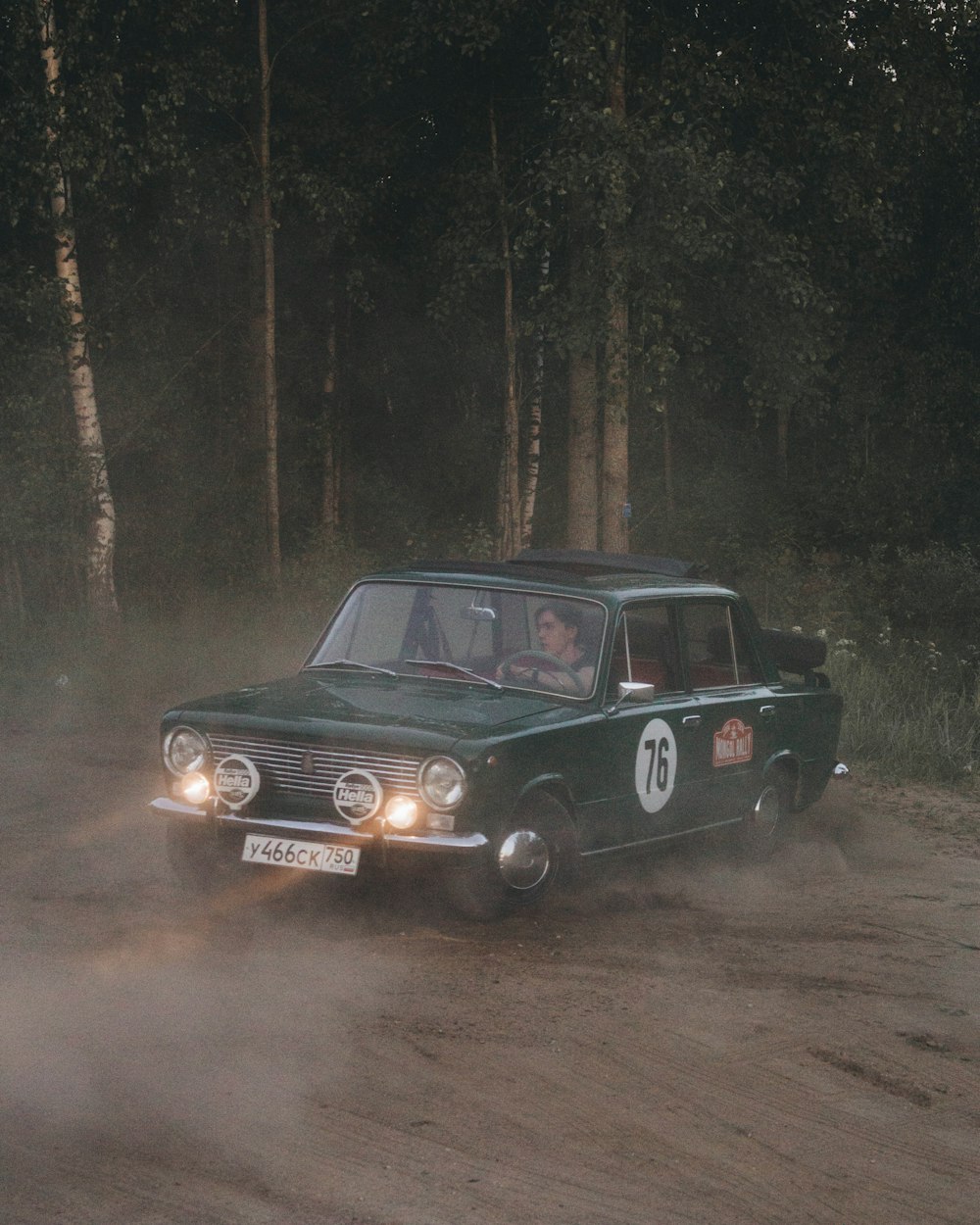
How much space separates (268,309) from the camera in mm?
25078

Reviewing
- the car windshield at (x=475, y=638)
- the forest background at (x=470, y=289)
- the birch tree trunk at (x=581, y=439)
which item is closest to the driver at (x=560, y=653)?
the car windshield at (x=475, y=638)

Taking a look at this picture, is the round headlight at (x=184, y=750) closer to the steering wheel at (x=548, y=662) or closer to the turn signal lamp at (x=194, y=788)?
Answer: the turn signal lamp at (x=194, y=788)

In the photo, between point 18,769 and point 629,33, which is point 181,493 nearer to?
point 629,33

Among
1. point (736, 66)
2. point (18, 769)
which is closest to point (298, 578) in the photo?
point (736, 66)

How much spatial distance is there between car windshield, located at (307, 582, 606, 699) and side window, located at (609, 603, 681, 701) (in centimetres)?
15

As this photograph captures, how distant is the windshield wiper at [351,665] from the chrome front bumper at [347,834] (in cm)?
116

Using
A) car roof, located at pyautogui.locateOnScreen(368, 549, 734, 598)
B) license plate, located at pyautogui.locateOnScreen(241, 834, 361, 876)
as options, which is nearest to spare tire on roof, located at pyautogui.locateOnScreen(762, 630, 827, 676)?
car roof, located at pyautogui.locateOnScreen(368, 549, 734, 598)

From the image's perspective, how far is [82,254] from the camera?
27781mm

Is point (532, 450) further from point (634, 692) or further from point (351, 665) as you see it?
point (634, 692)

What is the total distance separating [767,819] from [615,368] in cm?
1283

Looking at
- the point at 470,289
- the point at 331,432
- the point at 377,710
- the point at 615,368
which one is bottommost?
the point at 331,432

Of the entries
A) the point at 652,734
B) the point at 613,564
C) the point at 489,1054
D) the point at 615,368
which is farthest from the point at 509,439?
the point at 489,1054

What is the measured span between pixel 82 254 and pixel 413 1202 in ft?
83.9

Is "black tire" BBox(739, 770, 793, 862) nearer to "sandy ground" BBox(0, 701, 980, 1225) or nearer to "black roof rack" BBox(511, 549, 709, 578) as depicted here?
"sandy ground" BBox(0, 701, 980, 1225)
